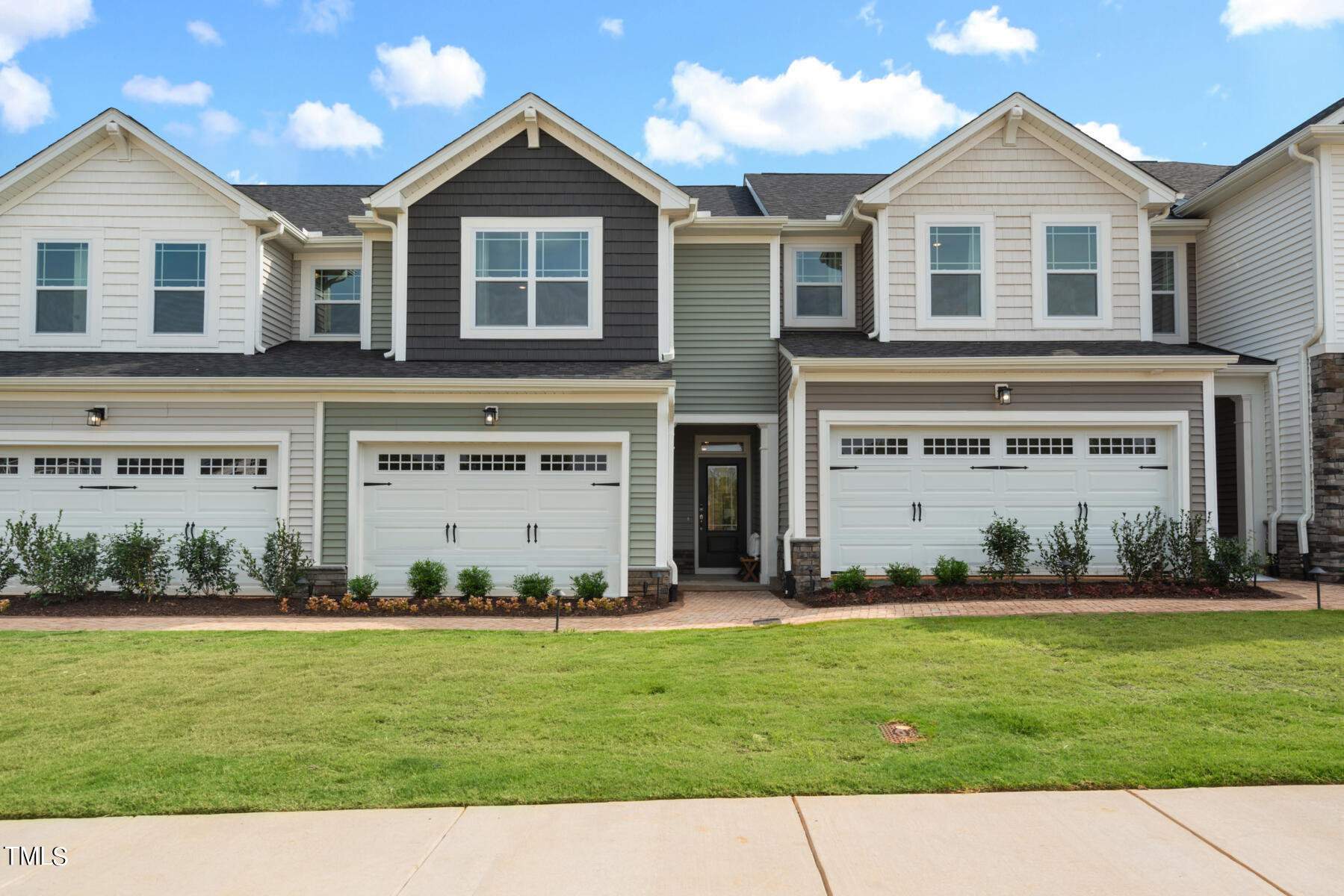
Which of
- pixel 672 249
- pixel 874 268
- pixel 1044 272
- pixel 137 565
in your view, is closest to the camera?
pixel 137 565

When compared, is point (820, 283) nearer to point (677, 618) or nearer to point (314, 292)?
point (677, 618)

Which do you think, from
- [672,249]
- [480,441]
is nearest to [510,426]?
[480,441]

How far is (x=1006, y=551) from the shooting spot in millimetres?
11367

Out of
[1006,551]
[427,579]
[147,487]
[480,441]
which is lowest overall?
[427,579]

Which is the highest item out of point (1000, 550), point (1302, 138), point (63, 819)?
point (1302, 138)

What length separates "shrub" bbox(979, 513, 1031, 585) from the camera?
447 inches

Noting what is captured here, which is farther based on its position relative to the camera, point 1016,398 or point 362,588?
point 1016,398

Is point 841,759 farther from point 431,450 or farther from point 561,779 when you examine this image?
point 431,450

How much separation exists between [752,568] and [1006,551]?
4275 mm

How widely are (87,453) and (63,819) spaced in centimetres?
896

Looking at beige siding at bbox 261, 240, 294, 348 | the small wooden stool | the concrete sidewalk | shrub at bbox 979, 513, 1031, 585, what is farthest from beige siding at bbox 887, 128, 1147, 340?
the concrete sidewalk

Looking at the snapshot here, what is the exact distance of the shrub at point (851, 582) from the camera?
11227mm

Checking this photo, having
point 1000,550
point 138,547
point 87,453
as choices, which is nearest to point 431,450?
point 138,547

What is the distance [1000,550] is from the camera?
37.3 ft
